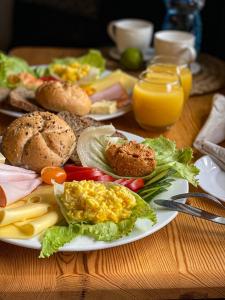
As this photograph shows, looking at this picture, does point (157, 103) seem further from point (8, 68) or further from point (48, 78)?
point (8, 68)

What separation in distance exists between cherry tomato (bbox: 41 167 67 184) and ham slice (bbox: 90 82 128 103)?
2.77 ft

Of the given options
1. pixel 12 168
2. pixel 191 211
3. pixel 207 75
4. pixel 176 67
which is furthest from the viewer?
pixel 207 75

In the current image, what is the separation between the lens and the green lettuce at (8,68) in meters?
2.66

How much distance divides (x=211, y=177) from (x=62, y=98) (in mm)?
713

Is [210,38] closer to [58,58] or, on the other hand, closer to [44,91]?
[58,58]

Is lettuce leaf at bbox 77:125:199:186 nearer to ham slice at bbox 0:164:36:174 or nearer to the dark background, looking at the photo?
ham slice at bbox 0:164:36:174

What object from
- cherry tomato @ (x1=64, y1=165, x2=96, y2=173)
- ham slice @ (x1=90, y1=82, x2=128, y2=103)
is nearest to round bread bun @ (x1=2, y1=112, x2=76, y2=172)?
cherry tomato @ (x1=64, y1=165, x2=96, y2=173)

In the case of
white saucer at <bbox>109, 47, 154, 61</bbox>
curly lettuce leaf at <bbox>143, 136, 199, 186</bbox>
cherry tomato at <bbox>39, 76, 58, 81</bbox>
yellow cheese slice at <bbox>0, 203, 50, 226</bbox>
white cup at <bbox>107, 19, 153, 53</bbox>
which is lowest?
white saucer at <bbox>109, 47, 154, 61</bbox>

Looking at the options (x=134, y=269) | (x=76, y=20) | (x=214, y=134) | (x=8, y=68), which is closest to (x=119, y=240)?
(x=134, y=269)

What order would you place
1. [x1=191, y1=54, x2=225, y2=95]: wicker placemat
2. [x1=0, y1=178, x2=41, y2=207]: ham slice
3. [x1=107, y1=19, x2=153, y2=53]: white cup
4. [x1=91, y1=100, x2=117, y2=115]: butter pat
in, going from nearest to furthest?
[x1=0, y1=178, x2=41, y2=207]: ham slice → [x1=91, y1=100, x2=117, y2=115]: butter pat → [x1=191, y1=54, x2=225, y2=95]: wicker placemat → [x1=107, y1=19, x2=153, y2=53]: white cup

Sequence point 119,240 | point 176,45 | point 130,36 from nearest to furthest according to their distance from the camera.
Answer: point 119,240
point 176,45
point 130,36

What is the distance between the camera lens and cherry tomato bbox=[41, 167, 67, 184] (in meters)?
1.72

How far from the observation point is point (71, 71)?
2.71 metres

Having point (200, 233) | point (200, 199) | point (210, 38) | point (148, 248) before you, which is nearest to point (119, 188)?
point (148, 248)
